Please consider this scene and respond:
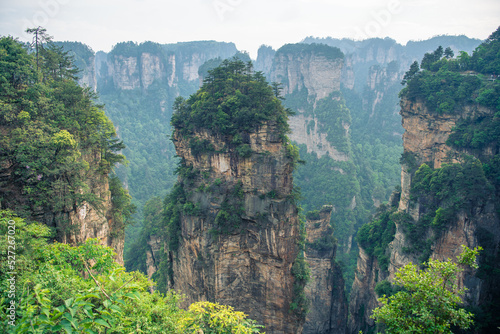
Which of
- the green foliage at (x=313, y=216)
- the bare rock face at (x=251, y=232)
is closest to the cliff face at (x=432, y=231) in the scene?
the green foliage at (x=313, y=216)

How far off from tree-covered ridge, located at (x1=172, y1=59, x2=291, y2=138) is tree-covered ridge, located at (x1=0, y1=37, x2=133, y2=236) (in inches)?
295

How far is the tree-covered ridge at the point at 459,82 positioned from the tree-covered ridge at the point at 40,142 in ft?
87.2

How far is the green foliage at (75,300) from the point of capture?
7355 mm

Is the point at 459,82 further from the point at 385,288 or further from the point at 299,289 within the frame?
the point at 299,289

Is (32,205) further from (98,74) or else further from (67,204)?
(98,74)

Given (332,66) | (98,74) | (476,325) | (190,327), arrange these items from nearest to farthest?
(190,327)
(476,325)
(332,66)
(98,74)

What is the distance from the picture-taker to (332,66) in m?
72.5

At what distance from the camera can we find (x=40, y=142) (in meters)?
14.9

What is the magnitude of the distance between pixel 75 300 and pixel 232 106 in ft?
56.5

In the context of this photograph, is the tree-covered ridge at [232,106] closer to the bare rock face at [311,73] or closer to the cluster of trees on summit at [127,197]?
the cluster of trees on summit at [127,197]

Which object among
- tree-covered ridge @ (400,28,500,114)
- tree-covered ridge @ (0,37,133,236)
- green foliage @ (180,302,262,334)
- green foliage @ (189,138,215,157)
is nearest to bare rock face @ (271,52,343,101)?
A: tree-covered ridge @ (400,28,500,114)

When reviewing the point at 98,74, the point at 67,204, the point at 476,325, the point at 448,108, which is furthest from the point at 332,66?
the point at 98,74

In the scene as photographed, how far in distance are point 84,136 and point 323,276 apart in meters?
26.3

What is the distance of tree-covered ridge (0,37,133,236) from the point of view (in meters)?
14.5
